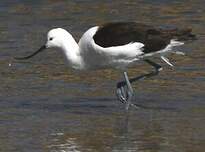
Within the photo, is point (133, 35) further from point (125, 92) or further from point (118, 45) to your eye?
point (125, 92)

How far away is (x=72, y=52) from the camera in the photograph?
10.6 m


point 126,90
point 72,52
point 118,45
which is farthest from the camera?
point 126,90

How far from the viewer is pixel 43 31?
14.4 m

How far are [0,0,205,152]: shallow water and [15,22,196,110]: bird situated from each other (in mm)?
416

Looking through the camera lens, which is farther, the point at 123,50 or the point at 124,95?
the point at 124,95

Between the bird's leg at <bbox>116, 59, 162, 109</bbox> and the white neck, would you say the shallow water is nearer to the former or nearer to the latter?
the bird's leg at <bbox>116, 59, 162, 109</bbox>

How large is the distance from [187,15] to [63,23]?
1.92 meters

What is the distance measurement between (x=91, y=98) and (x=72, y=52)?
0.58 meters

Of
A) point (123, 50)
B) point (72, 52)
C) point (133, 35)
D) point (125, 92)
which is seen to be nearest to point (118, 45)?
point (123, 50)

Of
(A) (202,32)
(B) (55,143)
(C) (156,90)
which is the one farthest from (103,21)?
(B) (55,143)

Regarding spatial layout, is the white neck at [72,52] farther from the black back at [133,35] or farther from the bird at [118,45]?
the black back at [133,35]

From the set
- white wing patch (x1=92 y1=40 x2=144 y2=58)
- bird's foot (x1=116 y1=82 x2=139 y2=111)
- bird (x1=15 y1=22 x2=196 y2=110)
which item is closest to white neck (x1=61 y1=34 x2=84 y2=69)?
bird (x1=15 y1=22 x2=196 y2=110)

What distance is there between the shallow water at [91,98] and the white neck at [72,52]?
43 cm

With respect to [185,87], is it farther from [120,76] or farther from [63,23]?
[63,23]
